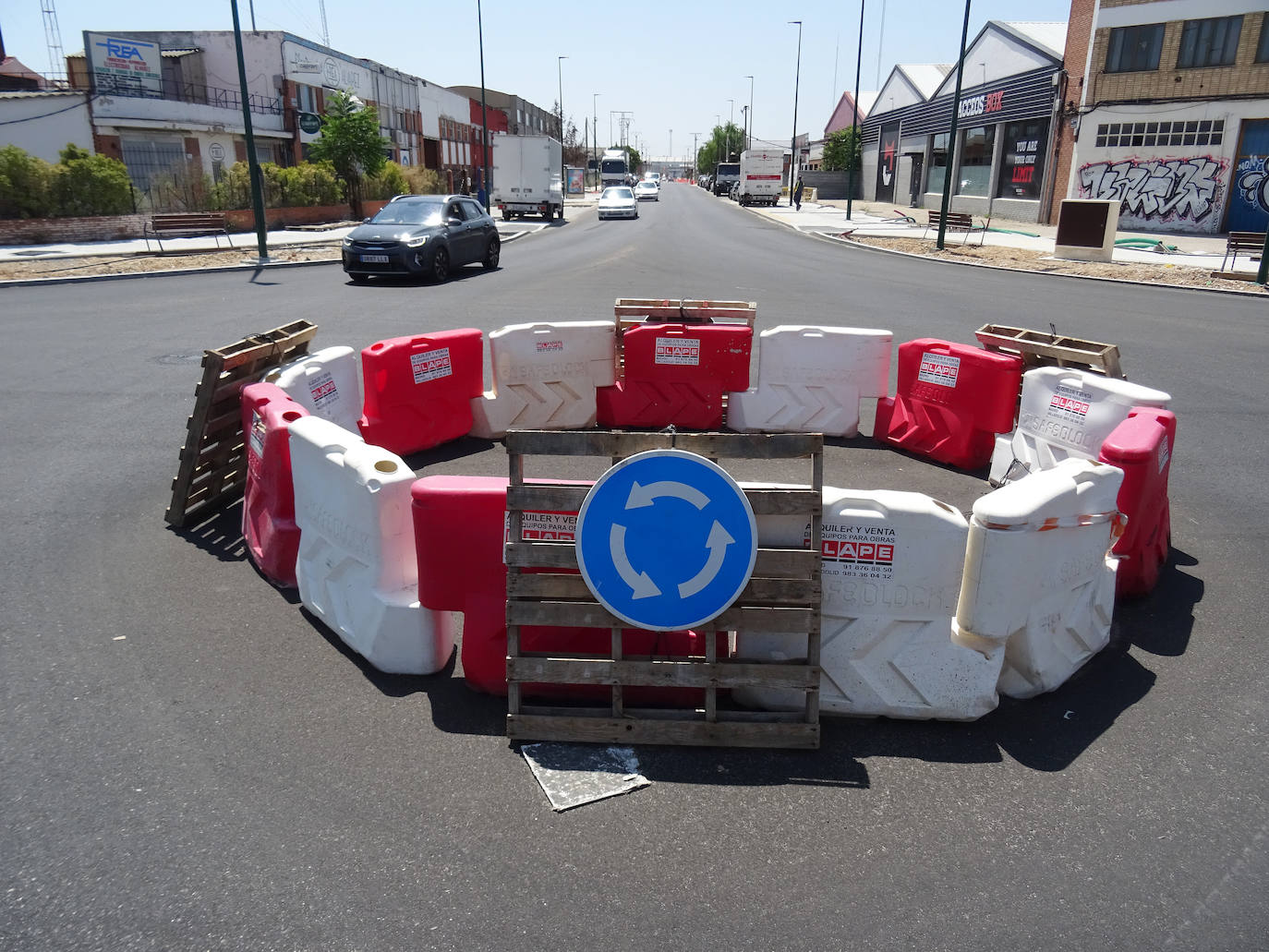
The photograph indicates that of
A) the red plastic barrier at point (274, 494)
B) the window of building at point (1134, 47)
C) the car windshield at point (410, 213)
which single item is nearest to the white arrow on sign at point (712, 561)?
the red plastic barrier at point (274, 494)

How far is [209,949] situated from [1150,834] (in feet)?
10.6

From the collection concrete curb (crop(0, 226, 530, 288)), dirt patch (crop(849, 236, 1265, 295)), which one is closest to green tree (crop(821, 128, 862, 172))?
dirt patch (crop(849, 236, 1265, 295))

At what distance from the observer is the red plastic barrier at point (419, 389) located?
7.42 m

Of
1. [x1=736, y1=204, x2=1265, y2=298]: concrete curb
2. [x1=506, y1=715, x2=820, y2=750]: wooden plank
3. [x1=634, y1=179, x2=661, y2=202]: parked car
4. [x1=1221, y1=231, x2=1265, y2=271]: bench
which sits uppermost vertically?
[x1=634, y1=179, x2=661, y2=202]: parked car

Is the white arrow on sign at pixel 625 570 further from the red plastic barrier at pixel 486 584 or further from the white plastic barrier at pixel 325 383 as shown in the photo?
the white plastic barrier at pixel 325 383

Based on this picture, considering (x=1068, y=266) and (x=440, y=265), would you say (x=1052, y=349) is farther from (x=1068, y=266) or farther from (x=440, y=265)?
(x=1068, y=266)

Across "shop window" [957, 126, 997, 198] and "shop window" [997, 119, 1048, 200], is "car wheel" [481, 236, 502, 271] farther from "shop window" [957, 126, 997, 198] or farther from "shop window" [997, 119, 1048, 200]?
"shop window" [957, 126, 997, 198]

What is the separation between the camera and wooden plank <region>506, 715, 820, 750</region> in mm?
3809

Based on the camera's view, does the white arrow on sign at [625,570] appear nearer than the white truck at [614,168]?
Yes

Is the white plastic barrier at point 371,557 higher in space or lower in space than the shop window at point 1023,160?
lower

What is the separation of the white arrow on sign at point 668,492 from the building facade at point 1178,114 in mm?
35976

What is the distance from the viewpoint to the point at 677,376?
28.3 ft

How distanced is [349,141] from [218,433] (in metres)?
34.2

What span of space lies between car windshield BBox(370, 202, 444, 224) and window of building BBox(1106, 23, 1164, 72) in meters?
28.9
